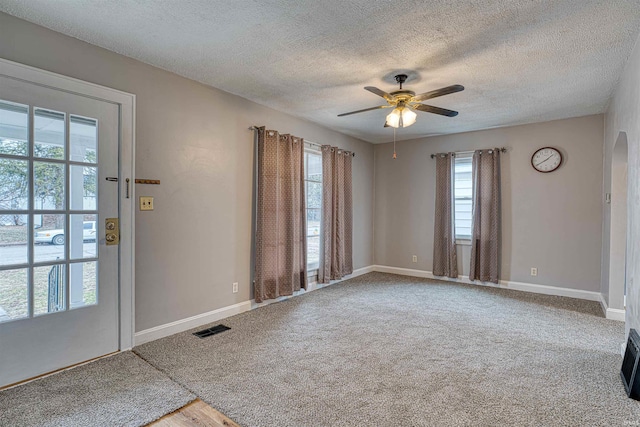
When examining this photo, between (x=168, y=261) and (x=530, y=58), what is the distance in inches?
142

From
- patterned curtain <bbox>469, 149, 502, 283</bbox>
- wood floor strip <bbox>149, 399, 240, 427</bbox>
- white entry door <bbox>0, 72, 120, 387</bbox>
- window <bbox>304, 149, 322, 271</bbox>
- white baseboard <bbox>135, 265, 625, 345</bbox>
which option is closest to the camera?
wood floor strip <bbox>149, 399, 240, 427</bbox>

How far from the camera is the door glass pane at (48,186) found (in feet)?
7.58

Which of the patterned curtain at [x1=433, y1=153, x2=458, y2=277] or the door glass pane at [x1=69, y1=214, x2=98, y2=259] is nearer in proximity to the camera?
the door glass pane at [x1=69, y1=214, x2=98, y2=259]

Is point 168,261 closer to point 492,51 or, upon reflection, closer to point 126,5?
point 126,5

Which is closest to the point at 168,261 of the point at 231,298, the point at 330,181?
the point at 231,298

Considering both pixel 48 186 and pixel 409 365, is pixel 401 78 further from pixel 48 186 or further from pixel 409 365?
pixel 48 186

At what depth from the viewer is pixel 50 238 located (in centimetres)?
238

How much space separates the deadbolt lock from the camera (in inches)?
106

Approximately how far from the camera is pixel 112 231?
2.71 meters

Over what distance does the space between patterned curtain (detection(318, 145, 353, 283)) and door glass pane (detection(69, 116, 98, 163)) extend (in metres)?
2.99

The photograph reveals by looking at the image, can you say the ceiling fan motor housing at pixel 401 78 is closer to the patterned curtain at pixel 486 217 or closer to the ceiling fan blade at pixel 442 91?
the ceiling fan blade at pixel 442 91

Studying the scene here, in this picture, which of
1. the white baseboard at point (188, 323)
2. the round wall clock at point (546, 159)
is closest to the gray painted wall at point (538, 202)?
the round wall clock at point (546, 159)

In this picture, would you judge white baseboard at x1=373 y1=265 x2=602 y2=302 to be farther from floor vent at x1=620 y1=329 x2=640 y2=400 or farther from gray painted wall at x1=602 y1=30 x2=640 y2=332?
floor vent at x1=620 y1=329 x2=640 y2=400

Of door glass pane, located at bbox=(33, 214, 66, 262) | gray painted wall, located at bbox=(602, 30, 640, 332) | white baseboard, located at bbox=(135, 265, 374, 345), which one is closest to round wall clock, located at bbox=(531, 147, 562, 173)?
gray painted wall, located at bbox=(602, 30, 640, 332)
